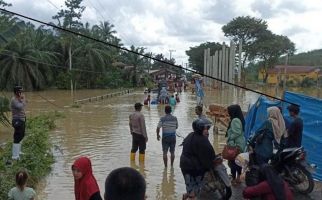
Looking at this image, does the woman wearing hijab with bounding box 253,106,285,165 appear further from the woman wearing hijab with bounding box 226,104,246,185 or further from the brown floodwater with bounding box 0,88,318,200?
the brown floodwater with bounding box 0,88,318,200

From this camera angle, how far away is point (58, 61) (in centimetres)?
5297

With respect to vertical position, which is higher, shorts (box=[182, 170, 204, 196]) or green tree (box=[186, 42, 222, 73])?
green tree (box=[186, 42, 222, 73])

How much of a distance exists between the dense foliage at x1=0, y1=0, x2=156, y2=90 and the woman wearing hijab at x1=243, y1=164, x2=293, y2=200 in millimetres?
38189

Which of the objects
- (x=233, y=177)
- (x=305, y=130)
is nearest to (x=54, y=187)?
(x=233, y=177)

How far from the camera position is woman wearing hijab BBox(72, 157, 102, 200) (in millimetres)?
4659

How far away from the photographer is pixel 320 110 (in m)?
9.31

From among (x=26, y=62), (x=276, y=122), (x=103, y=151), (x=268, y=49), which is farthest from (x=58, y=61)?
(x=276, y=122)

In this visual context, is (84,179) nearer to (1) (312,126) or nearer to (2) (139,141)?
(1) (312,126)

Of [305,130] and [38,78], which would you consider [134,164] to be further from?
[38,78]

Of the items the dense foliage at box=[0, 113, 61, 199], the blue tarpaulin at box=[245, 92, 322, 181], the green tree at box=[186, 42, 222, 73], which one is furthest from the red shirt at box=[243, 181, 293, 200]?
the green tree at box=[186, 42, 222, 73]

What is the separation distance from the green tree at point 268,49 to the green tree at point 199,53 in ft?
53.5

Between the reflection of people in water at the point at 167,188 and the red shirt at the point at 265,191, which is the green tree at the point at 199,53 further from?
the red shirt at the point at 265,191

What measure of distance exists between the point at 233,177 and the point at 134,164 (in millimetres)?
2732

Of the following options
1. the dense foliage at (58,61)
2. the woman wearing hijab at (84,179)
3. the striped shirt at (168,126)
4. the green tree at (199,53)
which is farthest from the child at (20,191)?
the green tree at (199,53)
